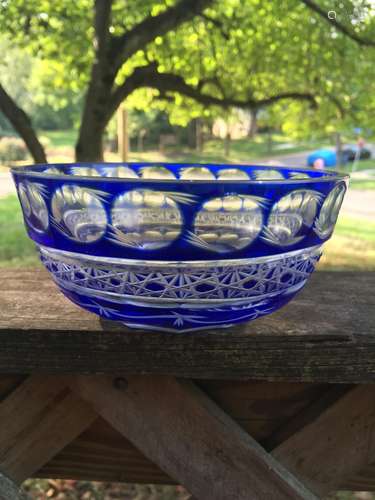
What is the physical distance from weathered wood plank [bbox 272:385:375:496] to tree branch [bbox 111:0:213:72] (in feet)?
12.0

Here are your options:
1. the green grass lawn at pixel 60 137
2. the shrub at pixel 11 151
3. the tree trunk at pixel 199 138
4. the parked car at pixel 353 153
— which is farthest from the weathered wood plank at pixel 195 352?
the green grass lawn at pixel 60 137

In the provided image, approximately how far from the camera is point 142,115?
19.9m

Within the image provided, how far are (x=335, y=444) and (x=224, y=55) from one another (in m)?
4.83

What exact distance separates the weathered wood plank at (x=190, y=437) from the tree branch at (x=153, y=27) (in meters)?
3.64

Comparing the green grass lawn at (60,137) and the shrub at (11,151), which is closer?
the shrub at (11,151)

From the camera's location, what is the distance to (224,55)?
4.95 meters

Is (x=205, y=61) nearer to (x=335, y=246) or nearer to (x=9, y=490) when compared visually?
(x=335, y=246)

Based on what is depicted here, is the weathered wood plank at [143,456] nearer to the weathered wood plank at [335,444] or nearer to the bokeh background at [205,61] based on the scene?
the weathered wood plank at [335,444]

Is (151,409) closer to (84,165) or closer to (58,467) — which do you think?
(58,467)

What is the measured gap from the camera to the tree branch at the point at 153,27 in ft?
12.4

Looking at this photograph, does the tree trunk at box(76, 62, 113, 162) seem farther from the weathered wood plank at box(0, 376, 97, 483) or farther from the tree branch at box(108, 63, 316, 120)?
the weathered wood plank at box(0, 376, 97, 483)

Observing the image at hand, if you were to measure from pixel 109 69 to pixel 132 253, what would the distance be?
3718mm

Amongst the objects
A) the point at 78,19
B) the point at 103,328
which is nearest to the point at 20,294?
the point at 103,328

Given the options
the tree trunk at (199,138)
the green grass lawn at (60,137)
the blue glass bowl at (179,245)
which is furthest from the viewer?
the green grass lawn at (60,137)
